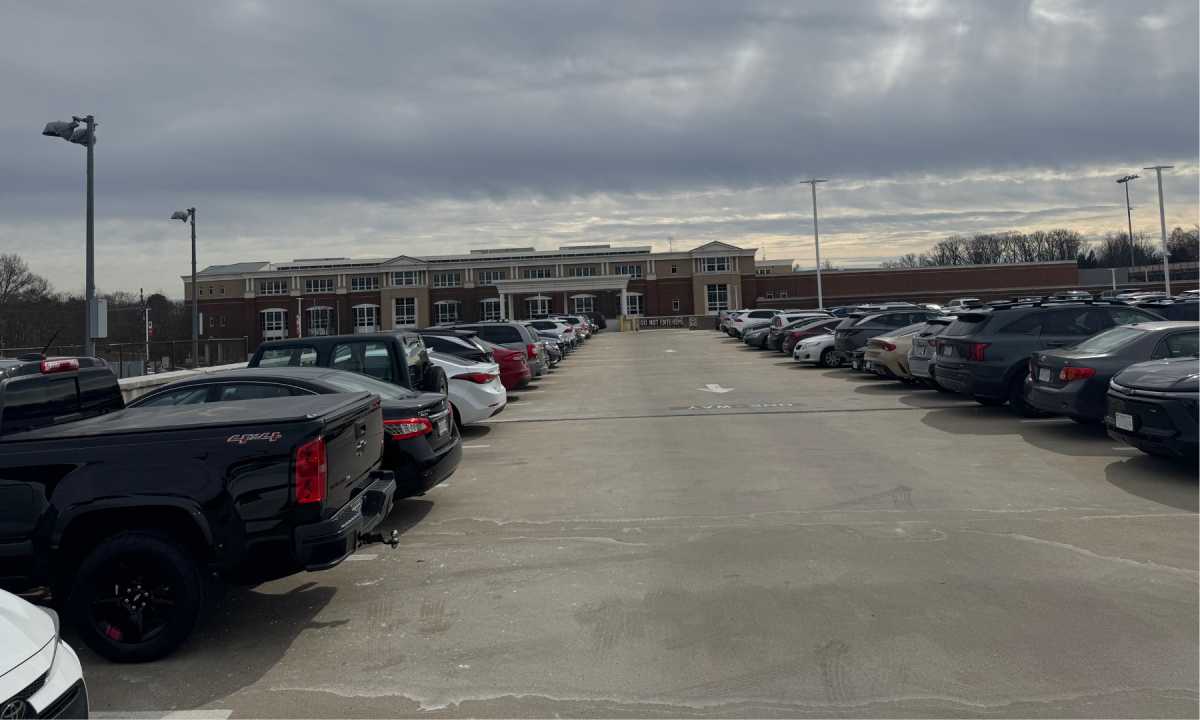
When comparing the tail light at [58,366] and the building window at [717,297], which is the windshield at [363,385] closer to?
the tail light at [58,366]

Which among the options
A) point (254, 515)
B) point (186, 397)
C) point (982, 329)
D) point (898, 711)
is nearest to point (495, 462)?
point (186, 397)

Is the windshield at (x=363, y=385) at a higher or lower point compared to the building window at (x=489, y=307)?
lower

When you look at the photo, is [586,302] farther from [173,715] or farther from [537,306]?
[173,715]

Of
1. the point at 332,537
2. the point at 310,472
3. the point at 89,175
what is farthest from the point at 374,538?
the point at 89,175

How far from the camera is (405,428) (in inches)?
277

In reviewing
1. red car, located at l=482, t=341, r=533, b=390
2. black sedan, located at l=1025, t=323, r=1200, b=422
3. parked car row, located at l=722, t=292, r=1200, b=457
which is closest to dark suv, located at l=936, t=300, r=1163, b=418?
parked car row, located at l=722, t=292, r=1200, b=457

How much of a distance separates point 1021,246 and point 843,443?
136217 millimetres

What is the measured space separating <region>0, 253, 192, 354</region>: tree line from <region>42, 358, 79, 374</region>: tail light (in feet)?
103

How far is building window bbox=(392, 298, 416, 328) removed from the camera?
89.9 m

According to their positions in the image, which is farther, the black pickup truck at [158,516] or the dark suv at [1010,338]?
the dark suv at [1010,338]

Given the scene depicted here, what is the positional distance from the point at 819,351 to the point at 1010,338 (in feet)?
37.3

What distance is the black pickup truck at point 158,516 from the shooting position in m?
4.50

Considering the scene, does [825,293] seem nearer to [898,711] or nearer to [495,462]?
[495,462]

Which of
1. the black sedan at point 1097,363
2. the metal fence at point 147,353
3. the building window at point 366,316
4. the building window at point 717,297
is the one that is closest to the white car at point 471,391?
the black sedan at point 1097,363
